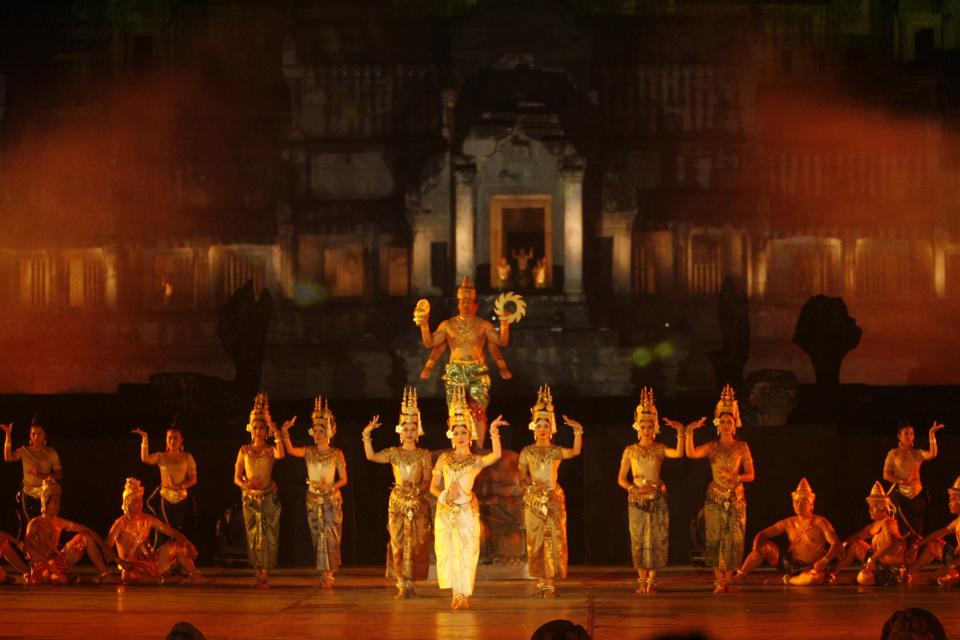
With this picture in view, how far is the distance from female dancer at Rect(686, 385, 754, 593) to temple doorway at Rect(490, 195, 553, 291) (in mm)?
16893

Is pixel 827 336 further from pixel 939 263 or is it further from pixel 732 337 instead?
pixel 939 263

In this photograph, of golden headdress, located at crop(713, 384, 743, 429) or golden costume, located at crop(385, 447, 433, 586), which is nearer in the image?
golden costume, located at crop(385, 447, 433, 586)

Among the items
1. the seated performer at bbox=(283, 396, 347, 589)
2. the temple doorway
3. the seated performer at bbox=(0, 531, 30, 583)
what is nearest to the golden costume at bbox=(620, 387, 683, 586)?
the seated performer at bbox=(283, 396, 347, 589)

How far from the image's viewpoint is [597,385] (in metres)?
32.3

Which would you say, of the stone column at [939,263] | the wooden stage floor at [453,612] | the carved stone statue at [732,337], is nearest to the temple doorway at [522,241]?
the carved stone statue at [732,337]

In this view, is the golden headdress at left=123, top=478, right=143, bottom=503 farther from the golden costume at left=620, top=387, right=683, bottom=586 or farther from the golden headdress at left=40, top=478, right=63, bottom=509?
the golden costume at left=620, top=387, right=683, bottom=586

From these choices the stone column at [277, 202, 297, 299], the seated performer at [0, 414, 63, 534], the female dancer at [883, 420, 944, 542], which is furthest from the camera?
the stone column at [277, 202, 297, 299]

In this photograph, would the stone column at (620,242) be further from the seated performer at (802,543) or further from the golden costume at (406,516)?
the golden costume at (406,516)

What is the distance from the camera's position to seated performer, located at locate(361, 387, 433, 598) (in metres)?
16.9

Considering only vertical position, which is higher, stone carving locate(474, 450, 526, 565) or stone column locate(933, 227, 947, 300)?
stone column locate(933, 227, 947, 300)

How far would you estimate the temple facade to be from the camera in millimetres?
35969

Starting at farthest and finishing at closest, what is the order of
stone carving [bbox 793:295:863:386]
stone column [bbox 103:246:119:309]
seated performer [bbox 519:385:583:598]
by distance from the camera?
1. stone column [bbox 103:246:119:309]
2. stone carving [bbox 793:295:863:386]
3. seated performer [bbox 519:385:583:598]

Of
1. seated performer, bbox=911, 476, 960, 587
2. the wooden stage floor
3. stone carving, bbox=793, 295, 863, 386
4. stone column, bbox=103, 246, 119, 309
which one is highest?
stone column, bbox=103, 246, 119, 309

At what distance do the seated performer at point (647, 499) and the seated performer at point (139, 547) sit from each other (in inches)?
184
